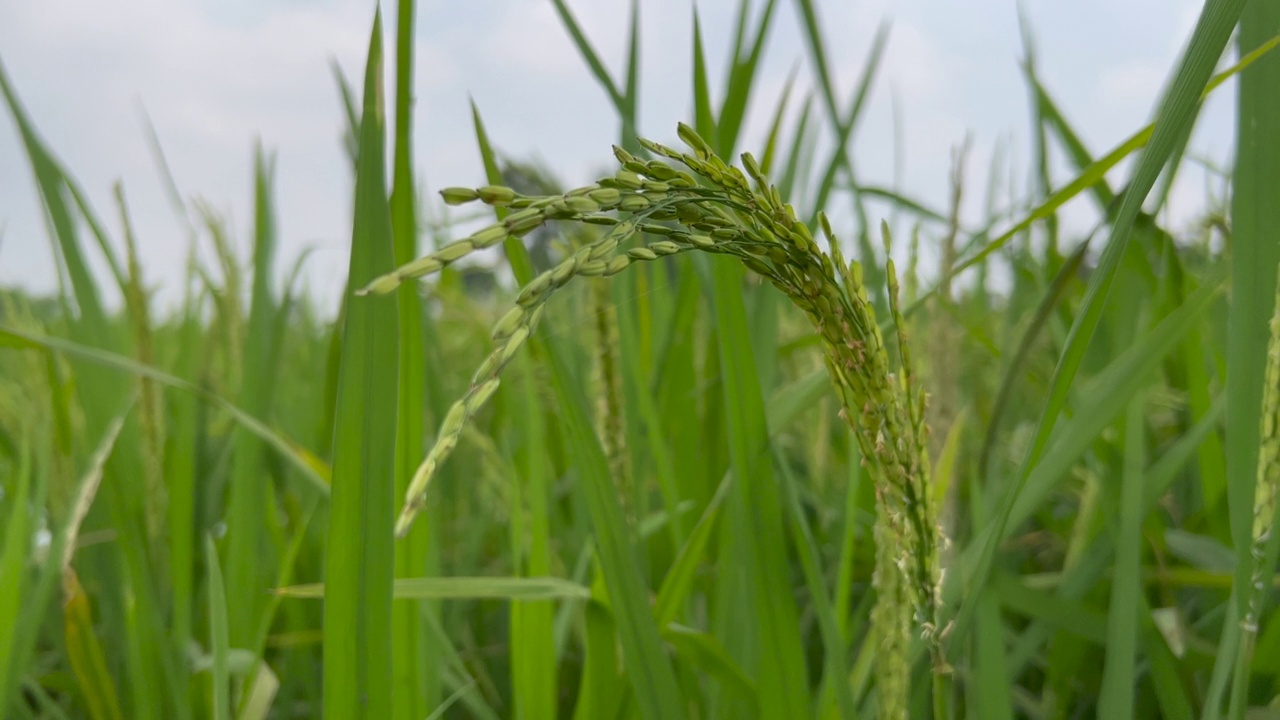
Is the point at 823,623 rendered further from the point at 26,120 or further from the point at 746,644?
the point at 26,120

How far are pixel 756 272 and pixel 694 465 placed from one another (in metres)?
0.82

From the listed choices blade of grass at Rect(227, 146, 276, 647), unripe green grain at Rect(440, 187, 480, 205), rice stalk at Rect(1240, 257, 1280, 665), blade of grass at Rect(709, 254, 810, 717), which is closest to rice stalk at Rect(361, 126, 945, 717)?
unripe green grain at Rect(440, 187, 480, 205)

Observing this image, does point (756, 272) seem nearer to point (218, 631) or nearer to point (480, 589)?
point (480, 589)

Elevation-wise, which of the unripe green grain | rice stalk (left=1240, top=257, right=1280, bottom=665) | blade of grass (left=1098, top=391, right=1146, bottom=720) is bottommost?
blade of grass (left=1098, top=391, right=1146, bottom=720)

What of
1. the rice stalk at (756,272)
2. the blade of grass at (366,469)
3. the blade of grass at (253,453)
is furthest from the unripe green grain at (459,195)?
the blade of grass at (253,453)

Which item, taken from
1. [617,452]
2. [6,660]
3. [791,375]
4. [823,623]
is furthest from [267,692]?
[791,375]

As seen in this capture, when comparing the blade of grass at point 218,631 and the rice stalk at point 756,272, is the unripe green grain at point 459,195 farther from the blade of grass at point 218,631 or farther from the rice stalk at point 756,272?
the blade of grass at point 218,631

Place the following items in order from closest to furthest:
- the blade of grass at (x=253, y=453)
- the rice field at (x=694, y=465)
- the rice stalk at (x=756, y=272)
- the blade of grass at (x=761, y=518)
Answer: the rice stalk at (x=756, y=272) < the rice field at (x=694, y=465) < the blade of grass at (x=761, y=518) < the blade of grass at (x=253, y=453)

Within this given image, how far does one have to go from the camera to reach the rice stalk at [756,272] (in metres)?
0.34

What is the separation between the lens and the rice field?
1.71 ft

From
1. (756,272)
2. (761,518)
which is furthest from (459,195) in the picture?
(761,518)

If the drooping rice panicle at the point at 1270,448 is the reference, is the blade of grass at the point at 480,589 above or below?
below

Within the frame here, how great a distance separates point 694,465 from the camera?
1.26 metres

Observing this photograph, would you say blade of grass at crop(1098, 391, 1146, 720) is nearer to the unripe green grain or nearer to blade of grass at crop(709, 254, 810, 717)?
blade of grass at crop(709, 254, 810, 717)
